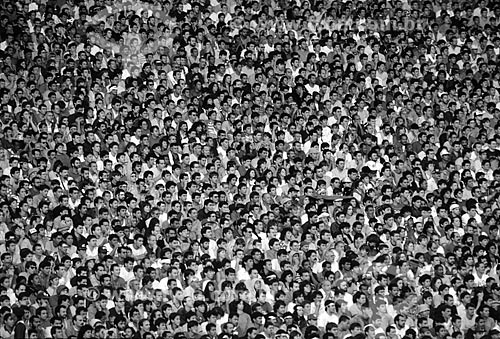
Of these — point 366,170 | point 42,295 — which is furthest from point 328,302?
point 42,295

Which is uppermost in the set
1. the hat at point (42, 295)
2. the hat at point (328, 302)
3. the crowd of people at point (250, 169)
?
the crowd of people at point (250, 169)

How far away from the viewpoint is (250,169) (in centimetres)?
571

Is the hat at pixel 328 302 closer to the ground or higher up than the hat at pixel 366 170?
closer to the ground

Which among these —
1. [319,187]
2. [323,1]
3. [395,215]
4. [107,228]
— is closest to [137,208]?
[107,228]

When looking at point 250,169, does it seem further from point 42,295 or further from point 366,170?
point 42,295

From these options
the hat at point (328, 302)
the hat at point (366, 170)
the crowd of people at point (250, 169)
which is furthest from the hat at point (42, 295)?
the hat at point (366, 170)

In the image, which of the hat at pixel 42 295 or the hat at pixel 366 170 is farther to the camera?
the hat at pixel 366 170

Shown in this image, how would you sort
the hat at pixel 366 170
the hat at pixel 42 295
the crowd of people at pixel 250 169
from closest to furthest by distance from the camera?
the hat at pixel 42 295, the crowd of people at pixel 250 169, the hat at pixel 366 170

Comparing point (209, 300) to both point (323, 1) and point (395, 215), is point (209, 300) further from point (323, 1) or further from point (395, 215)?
point (323, 1)

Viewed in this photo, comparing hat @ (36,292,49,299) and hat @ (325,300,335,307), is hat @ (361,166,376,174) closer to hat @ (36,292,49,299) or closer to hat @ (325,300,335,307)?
hat @ (325,300,335,307)

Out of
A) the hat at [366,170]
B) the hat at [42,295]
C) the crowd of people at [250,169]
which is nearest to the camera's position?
the hat at [42,295]

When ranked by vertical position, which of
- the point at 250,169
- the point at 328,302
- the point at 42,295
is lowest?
the point at 42,295

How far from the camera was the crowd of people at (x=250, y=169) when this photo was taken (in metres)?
5.27

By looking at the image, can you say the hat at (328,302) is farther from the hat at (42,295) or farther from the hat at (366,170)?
the hat at (42,295)
